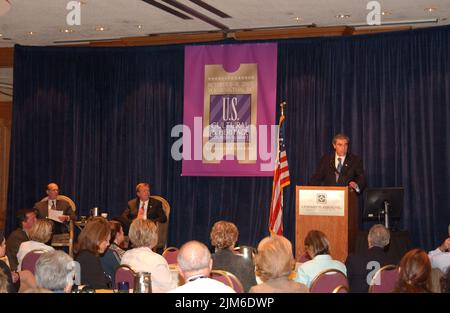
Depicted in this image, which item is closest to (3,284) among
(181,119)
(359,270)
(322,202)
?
(359,270)

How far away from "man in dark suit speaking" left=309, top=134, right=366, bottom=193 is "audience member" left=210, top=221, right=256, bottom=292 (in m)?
4.16

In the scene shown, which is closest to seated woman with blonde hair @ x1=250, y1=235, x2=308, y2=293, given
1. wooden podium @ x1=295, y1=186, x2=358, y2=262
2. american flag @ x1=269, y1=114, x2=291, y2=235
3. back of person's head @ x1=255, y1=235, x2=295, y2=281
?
back of person's head @ x1=255, y1=235, x2=295, y2=281

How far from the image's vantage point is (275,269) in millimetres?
4102

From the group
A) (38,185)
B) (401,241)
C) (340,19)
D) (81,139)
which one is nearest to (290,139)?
(340,19)

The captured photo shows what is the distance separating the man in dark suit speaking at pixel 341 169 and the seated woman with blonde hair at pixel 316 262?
4.17m

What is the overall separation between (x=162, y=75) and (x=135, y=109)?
2.64ft

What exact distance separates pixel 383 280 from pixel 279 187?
5.06m

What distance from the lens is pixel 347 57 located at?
1130 cm

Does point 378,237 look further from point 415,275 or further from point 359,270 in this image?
point 415,275

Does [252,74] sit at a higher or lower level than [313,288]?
higher

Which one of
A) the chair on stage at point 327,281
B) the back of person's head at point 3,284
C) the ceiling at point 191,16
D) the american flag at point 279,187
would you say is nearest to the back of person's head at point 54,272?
the back of person's head at point 3,284

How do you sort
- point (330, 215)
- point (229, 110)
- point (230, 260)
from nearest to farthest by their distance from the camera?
point (230, 260)
point (330, 215)
point (229, 110)

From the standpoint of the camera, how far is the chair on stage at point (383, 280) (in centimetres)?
530
